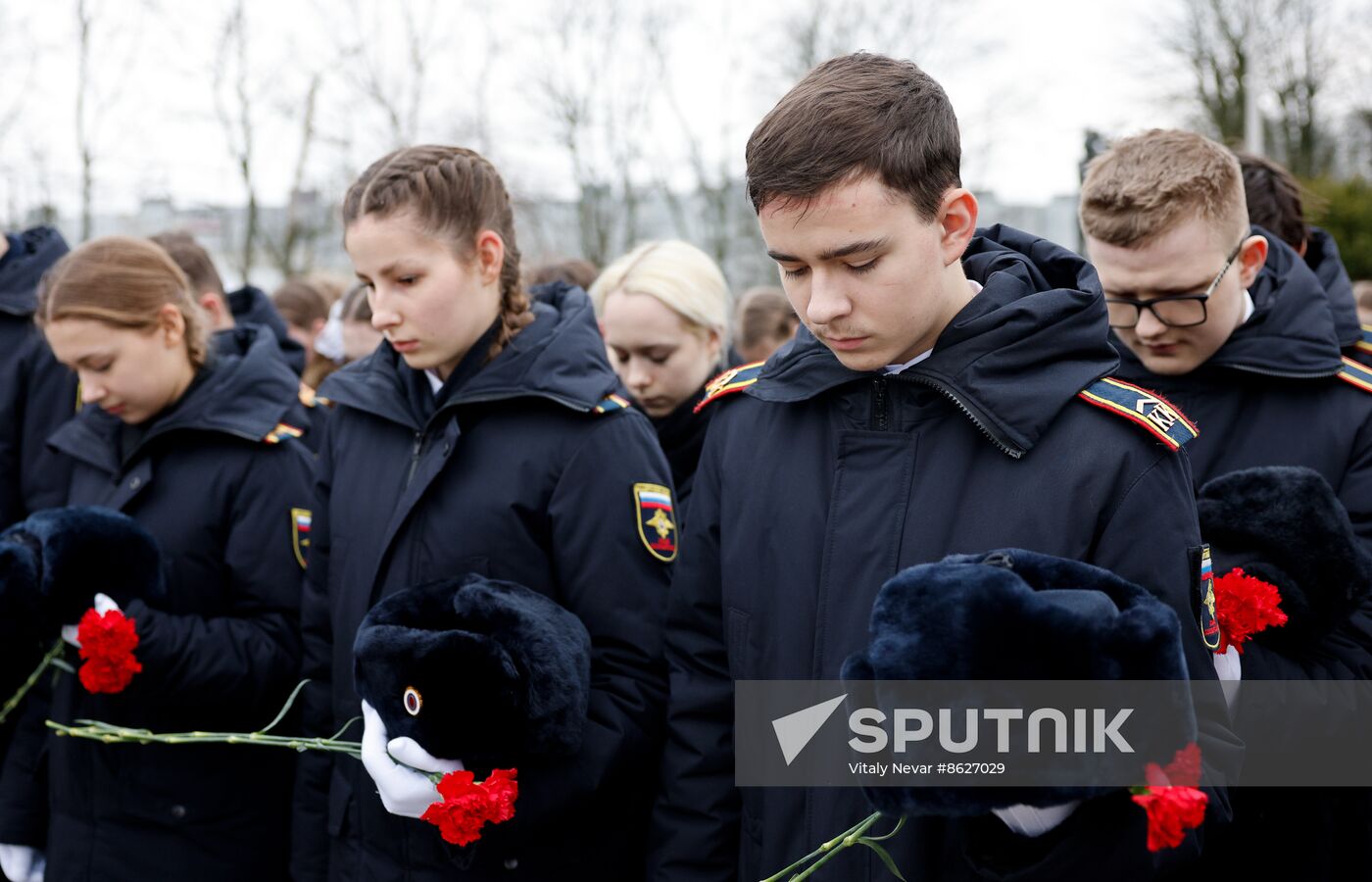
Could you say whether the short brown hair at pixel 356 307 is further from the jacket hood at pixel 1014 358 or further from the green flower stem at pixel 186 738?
the jacket hood at pixel 1014 358

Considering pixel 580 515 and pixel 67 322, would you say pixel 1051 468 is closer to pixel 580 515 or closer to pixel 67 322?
pixel 580 515

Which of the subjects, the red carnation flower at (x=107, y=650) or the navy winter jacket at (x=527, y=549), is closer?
the navy winter jacket at (x=527, y=549)

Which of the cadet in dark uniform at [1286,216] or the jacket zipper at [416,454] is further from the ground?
the cadet in dark uniform at [1286,216]

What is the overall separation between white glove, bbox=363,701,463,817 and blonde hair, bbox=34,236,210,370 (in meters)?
1.62

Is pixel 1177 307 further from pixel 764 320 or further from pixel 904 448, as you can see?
pixel 764 320

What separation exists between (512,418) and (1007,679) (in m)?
1.40

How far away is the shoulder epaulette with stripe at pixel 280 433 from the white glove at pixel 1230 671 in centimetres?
236

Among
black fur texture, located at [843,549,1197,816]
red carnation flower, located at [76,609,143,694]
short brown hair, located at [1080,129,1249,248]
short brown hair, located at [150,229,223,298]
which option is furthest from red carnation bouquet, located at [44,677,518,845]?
short brown hair, located at [150,229,223,298]

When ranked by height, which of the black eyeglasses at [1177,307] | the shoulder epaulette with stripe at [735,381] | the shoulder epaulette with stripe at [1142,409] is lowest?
the shoulder epaulette with stripe at [735,381]

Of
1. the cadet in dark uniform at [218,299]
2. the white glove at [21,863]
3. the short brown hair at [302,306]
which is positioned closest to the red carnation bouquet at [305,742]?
the white glove at [21,863]

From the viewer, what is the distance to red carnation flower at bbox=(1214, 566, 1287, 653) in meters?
2.18

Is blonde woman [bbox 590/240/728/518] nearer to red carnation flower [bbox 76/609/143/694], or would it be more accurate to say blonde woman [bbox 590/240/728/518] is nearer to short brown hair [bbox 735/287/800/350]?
red carnation flower [bbox 76/609/143/694]

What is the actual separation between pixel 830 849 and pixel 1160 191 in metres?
1.69

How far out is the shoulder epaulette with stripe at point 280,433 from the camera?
3.27 m
